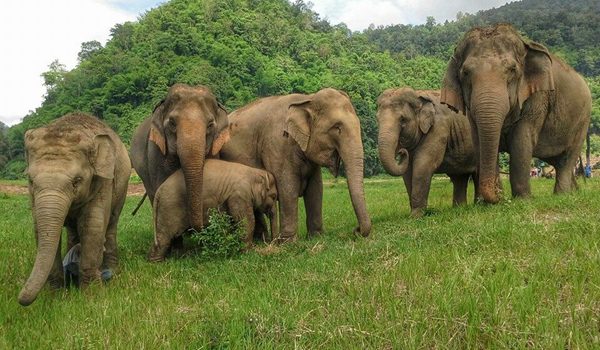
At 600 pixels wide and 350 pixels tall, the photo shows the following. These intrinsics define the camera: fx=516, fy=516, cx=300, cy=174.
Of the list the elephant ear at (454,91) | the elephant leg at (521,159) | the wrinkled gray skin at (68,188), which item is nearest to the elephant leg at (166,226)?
the wrinkled gray skin at (68,188)

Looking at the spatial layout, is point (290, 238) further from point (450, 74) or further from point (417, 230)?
point (450, 74)

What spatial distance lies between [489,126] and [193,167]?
4156 millimetres

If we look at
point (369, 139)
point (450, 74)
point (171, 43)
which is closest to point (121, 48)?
point (171, 43)

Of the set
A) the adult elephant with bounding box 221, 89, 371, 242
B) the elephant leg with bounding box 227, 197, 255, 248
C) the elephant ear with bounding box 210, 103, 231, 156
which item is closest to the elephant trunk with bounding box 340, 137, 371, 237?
the adult elephant with bounding box 221, 89, 371, 242

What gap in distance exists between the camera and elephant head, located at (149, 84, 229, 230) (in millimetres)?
6938

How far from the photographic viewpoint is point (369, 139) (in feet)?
186

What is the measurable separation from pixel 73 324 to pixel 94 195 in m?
2.04

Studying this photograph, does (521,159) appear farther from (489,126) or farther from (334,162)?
(334,162)

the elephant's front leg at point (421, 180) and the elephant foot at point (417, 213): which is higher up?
the elephant's front leg at point (421, 180)

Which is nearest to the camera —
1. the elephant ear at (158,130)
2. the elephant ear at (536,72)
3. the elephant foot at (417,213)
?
the elephant ear at (158,130)

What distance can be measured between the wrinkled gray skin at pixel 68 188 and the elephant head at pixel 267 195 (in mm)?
2016

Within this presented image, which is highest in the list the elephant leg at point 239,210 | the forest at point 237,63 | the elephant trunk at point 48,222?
the forest at point 237,63

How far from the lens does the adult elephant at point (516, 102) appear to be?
290 inches

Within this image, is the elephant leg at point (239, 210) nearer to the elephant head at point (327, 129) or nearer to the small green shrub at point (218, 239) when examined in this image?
the small green shrub at point (218, 239)
